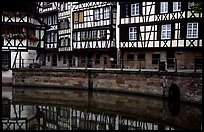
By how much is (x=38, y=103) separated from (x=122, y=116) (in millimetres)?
8328

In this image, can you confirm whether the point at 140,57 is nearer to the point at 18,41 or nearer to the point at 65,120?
the point at 18,41

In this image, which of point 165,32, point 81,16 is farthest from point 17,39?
point 165,32

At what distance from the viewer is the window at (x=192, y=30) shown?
2988 cm

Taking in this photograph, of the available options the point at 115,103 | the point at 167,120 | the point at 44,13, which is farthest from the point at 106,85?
the point at 44,13

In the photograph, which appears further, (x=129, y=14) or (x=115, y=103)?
(x=129, y=14)

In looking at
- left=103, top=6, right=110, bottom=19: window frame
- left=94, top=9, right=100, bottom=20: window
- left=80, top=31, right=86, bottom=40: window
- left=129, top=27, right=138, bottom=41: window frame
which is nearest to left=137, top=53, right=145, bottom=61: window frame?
left=129, top=27, right=138, bottom=41: window frame

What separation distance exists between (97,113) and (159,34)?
634 inches

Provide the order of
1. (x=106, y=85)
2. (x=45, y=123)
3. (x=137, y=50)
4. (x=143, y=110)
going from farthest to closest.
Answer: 1. (x=137, y=50)
2. (x=106, y=85)
3. (x=143, y=110)
4. (x=45, y=123)

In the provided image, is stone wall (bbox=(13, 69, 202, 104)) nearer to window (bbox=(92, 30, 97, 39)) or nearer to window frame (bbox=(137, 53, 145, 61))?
window frame (bbox=(137, 53, 145, 61))

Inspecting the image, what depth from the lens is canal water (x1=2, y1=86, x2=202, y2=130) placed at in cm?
1502

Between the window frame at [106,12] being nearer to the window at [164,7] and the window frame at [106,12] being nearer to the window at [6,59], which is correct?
the window at [164,7]

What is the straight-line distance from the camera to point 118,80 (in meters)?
28.8

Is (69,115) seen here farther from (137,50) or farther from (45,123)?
(137,50)

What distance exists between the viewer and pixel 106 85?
98.3 ft
